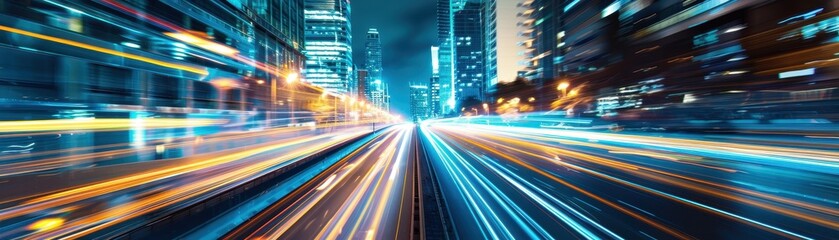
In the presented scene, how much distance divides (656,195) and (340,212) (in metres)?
7.55

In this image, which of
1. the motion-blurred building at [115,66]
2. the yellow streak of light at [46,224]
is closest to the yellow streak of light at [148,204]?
the yellow streak of light at [46,224]

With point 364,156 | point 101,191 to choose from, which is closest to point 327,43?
point 364,156

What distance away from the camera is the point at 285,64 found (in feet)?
200

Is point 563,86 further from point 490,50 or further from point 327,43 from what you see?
point 327,43

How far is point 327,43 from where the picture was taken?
131250 mm

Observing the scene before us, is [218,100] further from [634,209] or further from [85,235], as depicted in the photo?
[634,209]

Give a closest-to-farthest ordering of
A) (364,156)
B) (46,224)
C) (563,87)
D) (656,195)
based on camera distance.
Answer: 1. (46,224)
2. (656,195)
3. (364,156)
4. (563,87)

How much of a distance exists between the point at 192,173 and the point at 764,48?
30702 mm

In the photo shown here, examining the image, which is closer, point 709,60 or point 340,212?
point 340,212

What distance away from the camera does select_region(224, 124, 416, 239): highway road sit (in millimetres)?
6664

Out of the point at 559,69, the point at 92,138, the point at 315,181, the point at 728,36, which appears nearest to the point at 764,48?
the point at 728,36

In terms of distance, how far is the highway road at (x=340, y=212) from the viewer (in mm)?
6664

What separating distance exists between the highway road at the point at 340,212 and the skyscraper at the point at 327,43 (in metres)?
119

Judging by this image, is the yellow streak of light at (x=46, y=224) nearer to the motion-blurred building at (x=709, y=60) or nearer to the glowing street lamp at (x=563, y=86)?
the motion-blurred building at (x=709, y=60)
